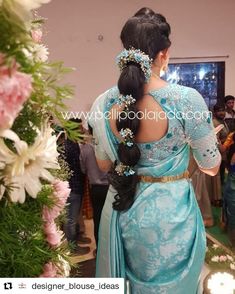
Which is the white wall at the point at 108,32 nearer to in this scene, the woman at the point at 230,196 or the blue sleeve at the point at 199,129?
the woman at the point at 230,196

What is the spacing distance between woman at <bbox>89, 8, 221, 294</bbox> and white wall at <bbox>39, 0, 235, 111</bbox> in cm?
303

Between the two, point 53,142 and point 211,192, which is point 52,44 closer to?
point 211,192

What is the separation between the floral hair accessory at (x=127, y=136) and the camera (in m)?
1.44

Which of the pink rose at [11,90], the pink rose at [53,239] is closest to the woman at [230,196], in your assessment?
the pink rose at [53,239]

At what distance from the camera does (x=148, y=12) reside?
1.43m

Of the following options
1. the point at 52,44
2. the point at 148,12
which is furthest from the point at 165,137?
the point at 52,44

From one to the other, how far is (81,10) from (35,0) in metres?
4.26

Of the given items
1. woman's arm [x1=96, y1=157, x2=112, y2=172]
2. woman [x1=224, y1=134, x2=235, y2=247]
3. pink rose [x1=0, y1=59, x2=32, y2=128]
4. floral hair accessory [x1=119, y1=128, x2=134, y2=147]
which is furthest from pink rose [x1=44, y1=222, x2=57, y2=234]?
woman [x1=224, y1=134, x2=235, y2=247]

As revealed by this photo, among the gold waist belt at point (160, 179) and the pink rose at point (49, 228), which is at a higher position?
the pink rose at point (49, 228)

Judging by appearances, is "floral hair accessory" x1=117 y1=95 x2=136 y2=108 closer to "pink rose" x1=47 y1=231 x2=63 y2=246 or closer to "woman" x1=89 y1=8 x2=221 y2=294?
"woman" x1=89 y1=8 x2=221 y2=294

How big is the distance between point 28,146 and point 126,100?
0.84 metres

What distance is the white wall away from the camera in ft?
14.9

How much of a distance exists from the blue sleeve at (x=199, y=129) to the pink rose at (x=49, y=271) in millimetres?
842

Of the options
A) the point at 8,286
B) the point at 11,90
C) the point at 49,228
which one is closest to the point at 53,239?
the point at 49,228
